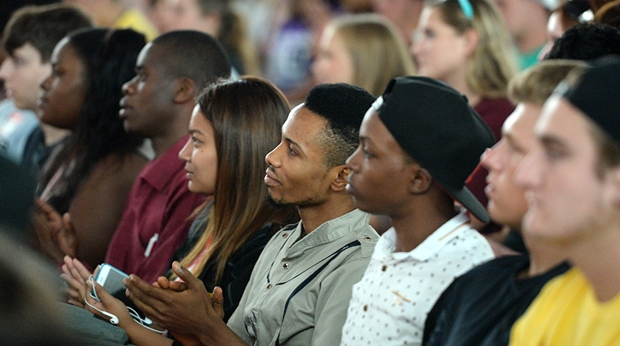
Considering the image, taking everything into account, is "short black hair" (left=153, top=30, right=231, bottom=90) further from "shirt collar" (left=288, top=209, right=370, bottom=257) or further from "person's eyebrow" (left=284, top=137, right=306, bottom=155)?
"shirt collar" (left=288, top=209, right=370, bottom=257)

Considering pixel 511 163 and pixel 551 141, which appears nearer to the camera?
pixel 551 141

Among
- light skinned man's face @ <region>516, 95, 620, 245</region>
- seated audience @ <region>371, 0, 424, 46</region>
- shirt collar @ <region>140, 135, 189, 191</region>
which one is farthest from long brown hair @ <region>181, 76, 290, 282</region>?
seated audience @ <region>371, 0, 424, 46</region>

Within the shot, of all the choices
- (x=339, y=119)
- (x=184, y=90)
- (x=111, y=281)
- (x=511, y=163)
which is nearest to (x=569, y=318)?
(x=511, y=163)

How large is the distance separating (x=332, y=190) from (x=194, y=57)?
136 centimetres

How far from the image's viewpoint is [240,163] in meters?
2.32

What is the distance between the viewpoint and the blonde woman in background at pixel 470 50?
3.24m

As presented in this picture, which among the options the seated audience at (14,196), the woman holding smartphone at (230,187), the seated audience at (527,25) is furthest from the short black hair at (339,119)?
the seated audience at (527,25)

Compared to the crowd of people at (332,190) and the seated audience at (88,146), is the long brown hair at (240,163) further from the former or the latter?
the seated audience at (88,146)

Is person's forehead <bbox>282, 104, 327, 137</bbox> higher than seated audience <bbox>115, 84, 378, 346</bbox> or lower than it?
higher

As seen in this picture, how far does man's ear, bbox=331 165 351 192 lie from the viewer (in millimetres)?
1972

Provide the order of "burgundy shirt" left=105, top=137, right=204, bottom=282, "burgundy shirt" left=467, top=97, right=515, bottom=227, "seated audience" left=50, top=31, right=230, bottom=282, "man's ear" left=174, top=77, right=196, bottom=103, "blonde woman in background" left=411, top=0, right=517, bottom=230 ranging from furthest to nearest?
"blonde woman in background" left=411, top=0, right=517, bottom=230
"man's ear" left=174, top=77, right=196, bottom=103
"burgundy shirt" left=467, top=97, right=515, bottom=227
"seated audience" left=50, top=31, right=230, bottom=282
"burgundy shirt" left=105, top=137, right=204, bottom=282

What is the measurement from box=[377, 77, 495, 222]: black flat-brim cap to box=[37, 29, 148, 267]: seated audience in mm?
1878

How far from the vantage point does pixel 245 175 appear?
2.31 metres

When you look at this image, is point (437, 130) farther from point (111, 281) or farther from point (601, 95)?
point (111, 281)
